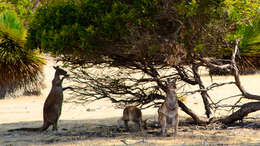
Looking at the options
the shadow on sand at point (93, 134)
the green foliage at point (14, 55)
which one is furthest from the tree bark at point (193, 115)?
the green foliage at point (14, 55)

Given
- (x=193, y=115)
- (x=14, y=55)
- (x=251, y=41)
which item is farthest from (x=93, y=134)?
(x=251, y=41)

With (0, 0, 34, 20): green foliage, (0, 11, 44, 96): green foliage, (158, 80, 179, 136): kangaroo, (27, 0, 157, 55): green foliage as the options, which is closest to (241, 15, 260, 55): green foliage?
(158, 80, 179, 136): kangaroo

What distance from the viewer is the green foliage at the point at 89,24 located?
7.57 meters

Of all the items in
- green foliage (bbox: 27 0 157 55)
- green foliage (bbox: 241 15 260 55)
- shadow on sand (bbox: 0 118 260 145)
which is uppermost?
green foliage (bbox: 241 15 260 55)

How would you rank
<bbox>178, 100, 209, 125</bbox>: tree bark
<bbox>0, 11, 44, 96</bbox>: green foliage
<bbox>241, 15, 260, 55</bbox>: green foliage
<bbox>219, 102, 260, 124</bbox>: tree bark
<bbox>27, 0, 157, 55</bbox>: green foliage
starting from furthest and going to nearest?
<bbox>0, 11, 44, 96</bbox>: green foliage < <bbox>241, 15, 260, 55</bbox>: green foliage < <bbox>178, 100, 209, 125</bbox>: tree bark < <bbox>219, 102, 260, 124</bbox>: tree bark < <bbox>27, 0, 157, 55</bbox>: green foliage

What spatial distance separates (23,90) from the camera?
726 inches

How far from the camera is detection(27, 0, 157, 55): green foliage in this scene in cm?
757

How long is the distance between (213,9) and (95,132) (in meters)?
3.55

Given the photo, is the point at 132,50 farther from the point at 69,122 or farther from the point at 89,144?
the point at 69,122

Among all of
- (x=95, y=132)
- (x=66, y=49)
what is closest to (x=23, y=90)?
(x=95, y=132)

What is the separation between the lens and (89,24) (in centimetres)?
804

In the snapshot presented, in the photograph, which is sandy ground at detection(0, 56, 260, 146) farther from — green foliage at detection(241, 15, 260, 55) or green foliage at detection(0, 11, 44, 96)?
green foliage at detection(241, 15, 260, 55)

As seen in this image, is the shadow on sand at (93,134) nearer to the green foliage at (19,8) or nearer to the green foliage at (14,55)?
the green foliage at (14,55)

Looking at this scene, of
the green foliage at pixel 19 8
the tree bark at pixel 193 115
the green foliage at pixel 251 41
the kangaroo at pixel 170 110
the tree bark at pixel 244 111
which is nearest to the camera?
the kangaroo at pixel 170 110
